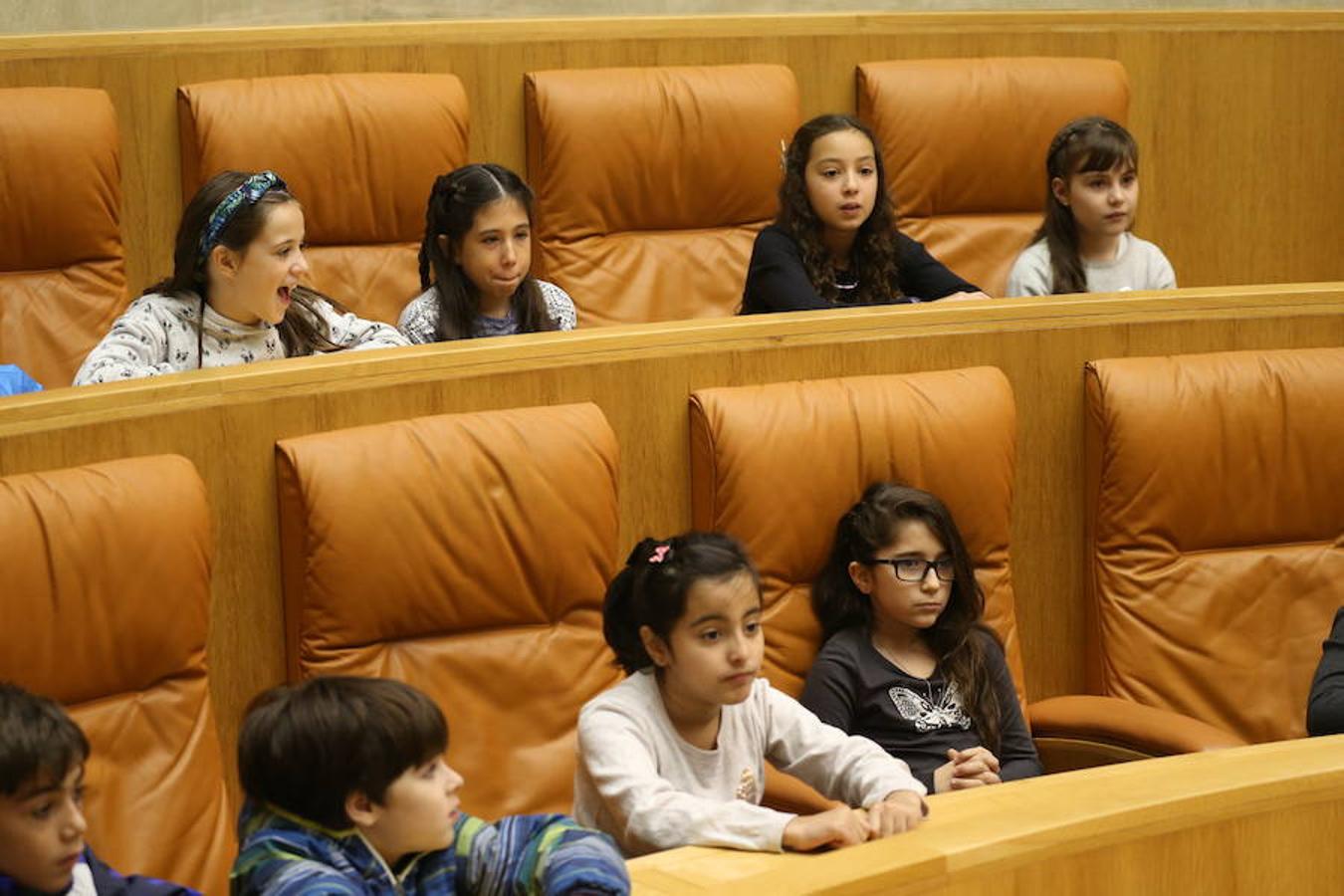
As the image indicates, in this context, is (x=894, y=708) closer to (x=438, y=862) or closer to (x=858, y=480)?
(x=858, y=480)

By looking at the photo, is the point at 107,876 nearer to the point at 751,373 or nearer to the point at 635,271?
the point at 751,373

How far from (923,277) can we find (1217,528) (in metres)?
0.39

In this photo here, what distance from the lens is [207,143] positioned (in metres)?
1.66

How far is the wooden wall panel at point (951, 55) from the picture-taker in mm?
1707

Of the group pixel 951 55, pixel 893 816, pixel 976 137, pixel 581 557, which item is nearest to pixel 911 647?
pixel 581 557

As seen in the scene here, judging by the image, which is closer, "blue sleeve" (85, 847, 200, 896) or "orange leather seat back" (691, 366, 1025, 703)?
"blue sleeve" (85, 847, 200, 896)

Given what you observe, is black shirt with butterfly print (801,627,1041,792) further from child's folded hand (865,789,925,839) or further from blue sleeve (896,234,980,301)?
blue sleeve (896,234,980,301)

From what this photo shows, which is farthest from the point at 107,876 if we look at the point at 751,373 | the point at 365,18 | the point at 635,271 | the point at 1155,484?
the point at 365,18

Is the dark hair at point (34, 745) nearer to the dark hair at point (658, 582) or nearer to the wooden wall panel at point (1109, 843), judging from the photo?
the wooden wall panel at point (1109, 843)

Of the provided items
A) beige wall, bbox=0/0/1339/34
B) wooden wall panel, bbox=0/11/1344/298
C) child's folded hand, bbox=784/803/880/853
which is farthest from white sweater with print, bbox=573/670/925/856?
beige wall, bbox=0/0/1339/34

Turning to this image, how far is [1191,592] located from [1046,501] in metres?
0.13

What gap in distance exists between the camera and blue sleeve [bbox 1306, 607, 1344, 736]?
122 cm

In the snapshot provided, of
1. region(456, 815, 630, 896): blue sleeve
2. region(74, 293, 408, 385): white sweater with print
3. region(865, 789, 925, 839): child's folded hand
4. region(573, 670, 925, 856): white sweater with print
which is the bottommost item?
region(573, 670, 925, 856): white sweater with print

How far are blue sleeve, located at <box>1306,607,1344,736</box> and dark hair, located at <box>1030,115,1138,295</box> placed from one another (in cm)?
57
